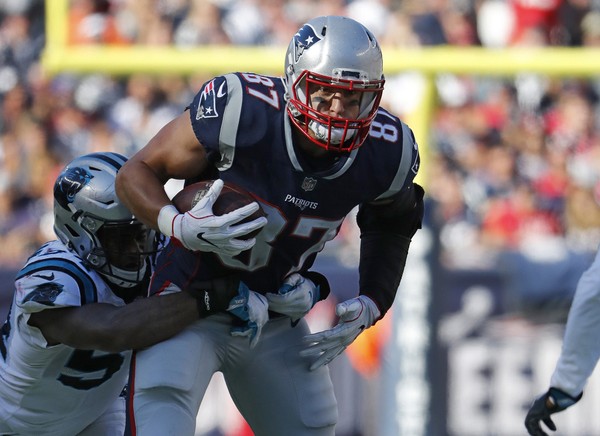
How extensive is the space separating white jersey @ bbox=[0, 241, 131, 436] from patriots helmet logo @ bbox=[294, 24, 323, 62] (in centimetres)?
94

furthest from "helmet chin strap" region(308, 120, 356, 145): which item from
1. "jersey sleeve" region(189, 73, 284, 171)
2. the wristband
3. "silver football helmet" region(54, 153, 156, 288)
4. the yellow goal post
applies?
the yellow goal post

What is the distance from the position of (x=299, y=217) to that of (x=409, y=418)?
278 centimetres

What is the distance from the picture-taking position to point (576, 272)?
6.34 m

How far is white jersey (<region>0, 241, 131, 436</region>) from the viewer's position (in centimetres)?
367

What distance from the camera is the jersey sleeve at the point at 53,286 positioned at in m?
3.59

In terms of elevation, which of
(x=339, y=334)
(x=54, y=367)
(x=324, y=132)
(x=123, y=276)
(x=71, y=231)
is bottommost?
(x=54, y=367)

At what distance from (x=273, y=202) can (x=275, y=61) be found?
8.84 feet

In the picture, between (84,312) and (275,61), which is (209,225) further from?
(275,61)

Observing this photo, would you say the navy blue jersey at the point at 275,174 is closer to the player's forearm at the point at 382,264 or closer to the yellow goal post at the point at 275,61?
the player's forearm at the point at 382,264

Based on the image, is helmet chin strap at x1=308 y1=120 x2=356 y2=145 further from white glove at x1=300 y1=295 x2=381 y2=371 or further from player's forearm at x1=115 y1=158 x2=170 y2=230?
white glove at x1=300 y1=295 x2=381 y2=371

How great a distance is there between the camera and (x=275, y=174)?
11.5 ft

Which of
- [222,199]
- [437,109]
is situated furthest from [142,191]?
[437,109]

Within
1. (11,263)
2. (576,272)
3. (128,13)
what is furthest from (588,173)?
(11,263)

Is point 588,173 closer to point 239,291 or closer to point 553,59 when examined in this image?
point 553,59
